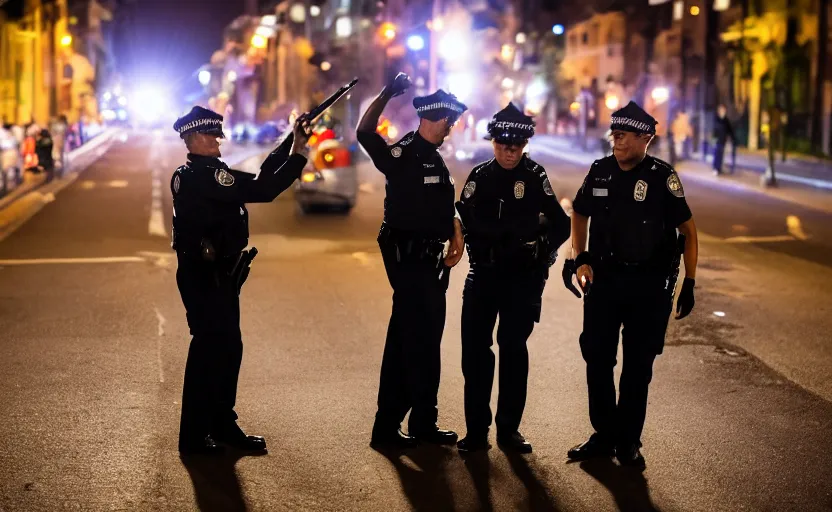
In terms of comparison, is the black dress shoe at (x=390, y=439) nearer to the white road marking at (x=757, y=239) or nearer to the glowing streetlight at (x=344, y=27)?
the white road marking at (x=757, y=239)

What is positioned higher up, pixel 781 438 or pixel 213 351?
pixel 213 351

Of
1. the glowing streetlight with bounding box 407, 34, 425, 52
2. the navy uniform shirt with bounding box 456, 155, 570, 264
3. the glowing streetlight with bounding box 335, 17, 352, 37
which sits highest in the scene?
the glowing streetlight with bounding box 335, 17, 352, 37

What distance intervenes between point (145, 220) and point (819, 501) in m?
14.0

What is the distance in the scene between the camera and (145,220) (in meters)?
17.6

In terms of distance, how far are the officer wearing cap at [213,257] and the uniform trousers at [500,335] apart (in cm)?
108

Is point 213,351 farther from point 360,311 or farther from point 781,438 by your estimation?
point 360,311

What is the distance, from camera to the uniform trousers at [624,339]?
5.56 metres

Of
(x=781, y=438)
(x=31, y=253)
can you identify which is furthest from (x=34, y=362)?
(x=31, y=253)

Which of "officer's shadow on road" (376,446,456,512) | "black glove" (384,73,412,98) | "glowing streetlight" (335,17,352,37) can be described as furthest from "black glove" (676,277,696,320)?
"glowing streetlight" (335,17,352,37)

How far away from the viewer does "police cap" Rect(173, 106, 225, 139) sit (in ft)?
18.4

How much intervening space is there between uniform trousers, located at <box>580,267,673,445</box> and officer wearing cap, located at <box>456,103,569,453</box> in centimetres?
32

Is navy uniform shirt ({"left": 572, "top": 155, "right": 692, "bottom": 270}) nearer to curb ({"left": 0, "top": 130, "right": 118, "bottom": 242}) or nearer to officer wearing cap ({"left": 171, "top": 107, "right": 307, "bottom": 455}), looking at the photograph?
officer wearing cap ({"left": 171, "top": 107, "right": 307, "bottom": 455})

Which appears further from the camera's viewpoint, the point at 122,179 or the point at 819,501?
the point at 122,179

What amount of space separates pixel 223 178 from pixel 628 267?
78.2 inches
